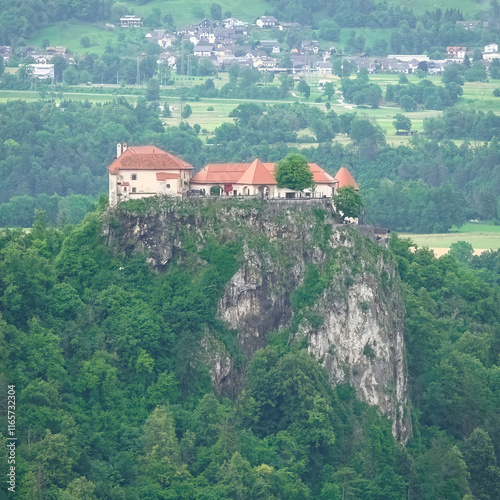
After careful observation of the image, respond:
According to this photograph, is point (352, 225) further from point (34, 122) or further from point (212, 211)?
point (34, 122)

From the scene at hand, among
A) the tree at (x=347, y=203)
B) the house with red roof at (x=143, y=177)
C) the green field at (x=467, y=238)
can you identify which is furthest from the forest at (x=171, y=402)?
the green field at (x=467, y=238)

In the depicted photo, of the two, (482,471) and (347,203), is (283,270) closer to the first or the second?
(347,203)

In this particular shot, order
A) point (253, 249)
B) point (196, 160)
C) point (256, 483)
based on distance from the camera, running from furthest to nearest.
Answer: point (196, 160)
point (253, 249)
point (256, 483)

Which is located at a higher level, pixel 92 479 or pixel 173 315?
pixel 173 315

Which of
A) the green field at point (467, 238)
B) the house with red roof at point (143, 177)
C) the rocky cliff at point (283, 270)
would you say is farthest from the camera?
the green field at point (467, 238)

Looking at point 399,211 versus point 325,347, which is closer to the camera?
point 325,347

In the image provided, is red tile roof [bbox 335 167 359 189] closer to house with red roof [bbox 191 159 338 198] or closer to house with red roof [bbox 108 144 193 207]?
house with red roof [bbox 191 159 338 198]

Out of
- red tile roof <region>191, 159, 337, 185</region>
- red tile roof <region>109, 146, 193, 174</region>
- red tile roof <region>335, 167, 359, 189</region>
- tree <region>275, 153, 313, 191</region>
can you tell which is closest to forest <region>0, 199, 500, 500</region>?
red tile roof <region>109, 146, 193, 174</region>

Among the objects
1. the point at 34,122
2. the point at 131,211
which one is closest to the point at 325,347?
the point at 131,211

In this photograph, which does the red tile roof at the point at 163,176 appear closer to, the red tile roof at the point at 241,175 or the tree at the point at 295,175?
the red tile roof at the point at 241,175
